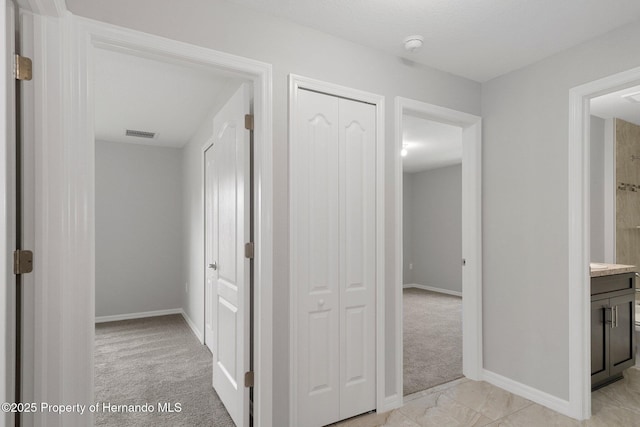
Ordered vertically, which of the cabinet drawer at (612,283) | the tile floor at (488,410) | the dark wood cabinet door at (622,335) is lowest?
the tile floor at (488,410)

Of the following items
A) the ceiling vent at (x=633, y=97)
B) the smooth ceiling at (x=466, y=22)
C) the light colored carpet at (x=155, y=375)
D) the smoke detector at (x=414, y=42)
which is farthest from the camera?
the ceiling vent at (x=633, y=97)

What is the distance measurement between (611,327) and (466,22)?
8.29 feet

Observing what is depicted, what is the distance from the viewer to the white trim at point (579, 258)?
7.96 feet

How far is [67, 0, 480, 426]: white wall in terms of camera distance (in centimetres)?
184

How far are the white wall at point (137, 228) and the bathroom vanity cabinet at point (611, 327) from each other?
4891 mm

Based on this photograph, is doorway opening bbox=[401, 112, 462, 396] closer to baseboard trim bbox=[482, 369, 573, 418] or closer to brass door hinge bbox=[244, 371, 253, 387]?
baseboard trim bbox=[482, 369, 573, 418]

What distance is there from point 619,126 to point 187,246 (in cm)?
534

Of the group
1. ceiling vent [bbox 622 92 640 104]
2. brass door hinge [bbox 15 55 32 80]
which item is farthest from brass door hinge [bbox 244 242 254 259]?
ceiling vent [bbox 622 92 640 104]

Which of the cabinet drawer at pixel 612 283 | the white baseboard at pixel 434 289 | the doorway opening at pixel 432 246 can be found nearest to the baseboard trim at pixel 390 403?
the doorway opening at pixel 432 246

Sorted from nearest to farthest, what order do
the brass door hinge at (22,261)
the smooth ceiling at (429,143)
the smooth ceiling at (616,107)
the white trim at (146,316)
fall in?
the brass door hinge at (22,261) < the smooth ceiling at (616,107) < the smooth ceiling at (429,143) < the white trim at (146,316)

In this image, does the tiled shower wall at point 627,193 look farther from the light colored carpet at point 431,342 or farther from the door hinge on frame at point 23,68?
the door hinge on frame at point 23,68

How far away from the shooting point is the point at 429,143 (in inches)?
215

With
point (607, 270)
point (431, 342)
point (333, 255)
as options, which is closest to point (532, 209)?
point (607, 270)

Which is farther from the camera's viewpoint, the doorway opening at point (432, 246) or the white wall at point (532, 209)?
the doorway opening at point (432, 246)
